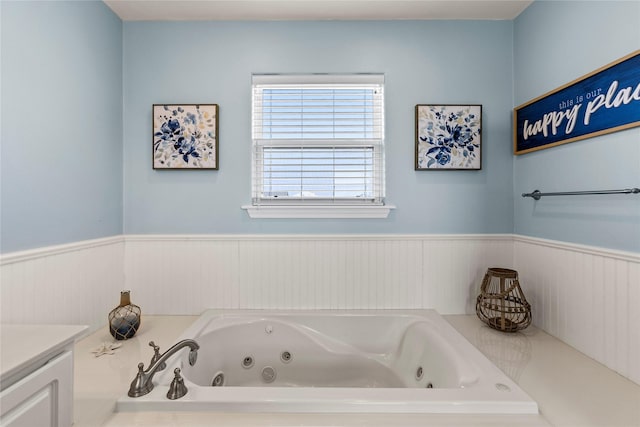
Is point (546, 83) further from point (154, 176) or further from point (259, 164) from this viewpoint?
point (154, 176)

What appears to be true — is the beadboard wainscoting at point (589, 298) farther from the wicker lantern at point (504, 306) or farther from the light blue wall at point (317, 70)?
the light blue wall at point (317, 70)

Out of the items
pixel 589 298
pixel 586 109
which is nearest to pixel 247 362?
pixel 589 298

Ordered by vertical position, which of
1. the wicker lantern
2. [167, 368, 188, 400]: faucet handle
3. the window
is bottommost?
[167, 368, 188, 400]: faucet handle

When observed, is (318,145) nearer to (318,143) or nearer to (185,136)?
(318,143)

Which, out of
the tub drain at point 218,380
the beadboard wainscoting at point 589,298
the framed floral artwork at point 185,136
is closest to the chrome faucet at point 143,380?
the tub drain at point 218,380

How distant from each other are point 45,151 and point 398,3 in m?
2.03

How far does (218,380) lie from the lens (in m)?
1.66

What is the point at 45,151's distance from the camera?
137 cm

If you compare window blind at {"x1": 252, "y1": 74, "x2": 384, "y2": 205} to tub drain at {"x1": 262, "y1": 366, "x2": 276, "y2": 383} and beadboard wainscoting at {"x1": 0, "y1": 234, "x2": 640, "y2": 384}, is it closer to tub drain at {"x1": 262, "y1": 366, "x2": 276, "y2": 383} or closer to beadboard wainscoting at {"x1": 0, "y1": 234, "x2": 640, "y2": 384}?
beadboard wainscoting at {"x1": 0, "y1": 234, "x2": 640, "y2": 384}

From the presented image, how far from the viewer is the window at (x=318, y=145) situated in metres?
1.97

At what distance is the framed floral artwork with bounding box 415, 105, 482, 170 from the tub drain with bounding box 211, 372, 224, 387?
172 centimetres

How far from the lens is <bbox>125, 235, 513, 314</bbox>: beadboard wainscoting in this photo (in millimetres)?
1948

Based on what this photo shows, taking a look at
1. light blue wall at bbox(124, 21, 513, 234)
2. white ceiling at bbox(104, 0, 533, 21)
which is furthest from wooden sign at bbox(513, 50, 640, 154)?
white ceiling at bbox(104, 0, 533, 21)

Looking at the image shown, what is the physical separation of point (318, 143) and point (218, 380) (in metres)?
1.53
